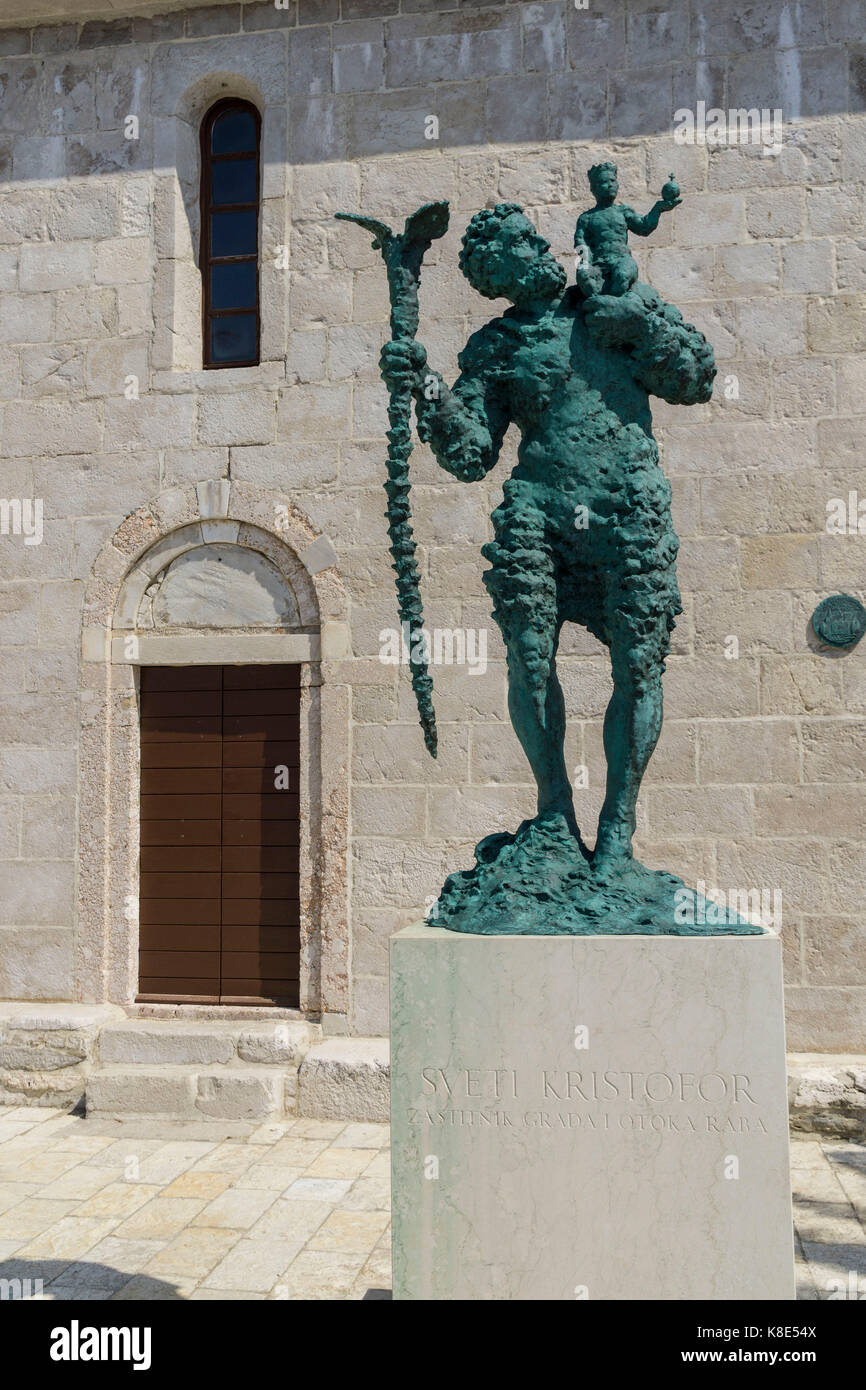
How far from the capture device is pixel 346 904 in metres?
6.11

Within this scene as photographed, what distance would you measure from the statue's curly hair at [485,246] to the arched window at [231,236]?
135 inches

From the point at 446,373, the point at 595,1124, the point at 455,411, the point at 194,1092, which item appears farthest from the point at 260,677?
the point at 595,1124

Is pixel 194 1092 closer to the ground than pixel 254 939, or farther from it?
closer to the ground

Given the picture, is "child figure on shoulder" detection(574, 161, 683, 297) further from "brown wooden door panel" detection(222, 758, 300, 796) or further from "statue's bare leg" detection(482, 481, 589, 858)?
"brown wooden door panel" detection(222, 758, 300, 796)

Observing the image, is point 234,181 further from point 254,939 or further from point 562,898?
point 562,898

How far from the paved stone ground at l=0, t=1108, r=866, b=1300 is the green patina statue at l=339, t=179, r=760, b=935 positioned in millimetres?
1684

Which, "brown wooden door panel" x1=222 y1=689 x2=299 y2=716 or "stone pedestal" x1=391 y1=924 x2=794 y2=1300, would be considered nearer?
"stone pedestal" x1=391 y1=924 x2=794 y2=1300

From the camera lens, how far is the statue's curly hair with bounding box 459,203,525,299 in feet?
11.3

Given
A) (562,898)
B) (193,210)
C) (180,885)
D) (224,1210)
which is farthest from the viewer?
(193,210)

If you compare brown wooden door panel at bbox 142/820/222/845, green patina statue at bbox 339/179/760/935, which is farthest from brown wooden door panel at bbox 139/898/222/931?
green patina statue at bbox 339/179/760/935

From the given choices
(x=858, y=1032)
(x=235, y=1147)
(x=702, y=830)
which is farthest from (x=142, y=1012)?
(x=858, y=1032)

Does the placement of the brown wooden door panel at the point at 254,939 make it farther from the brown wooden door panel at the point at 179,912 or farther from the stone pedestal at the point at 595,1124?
the stone pedestal at the point at 595,1124

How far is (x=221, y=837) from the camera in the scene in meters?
6.43

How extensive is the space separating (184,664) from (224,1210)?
2.88 meters
